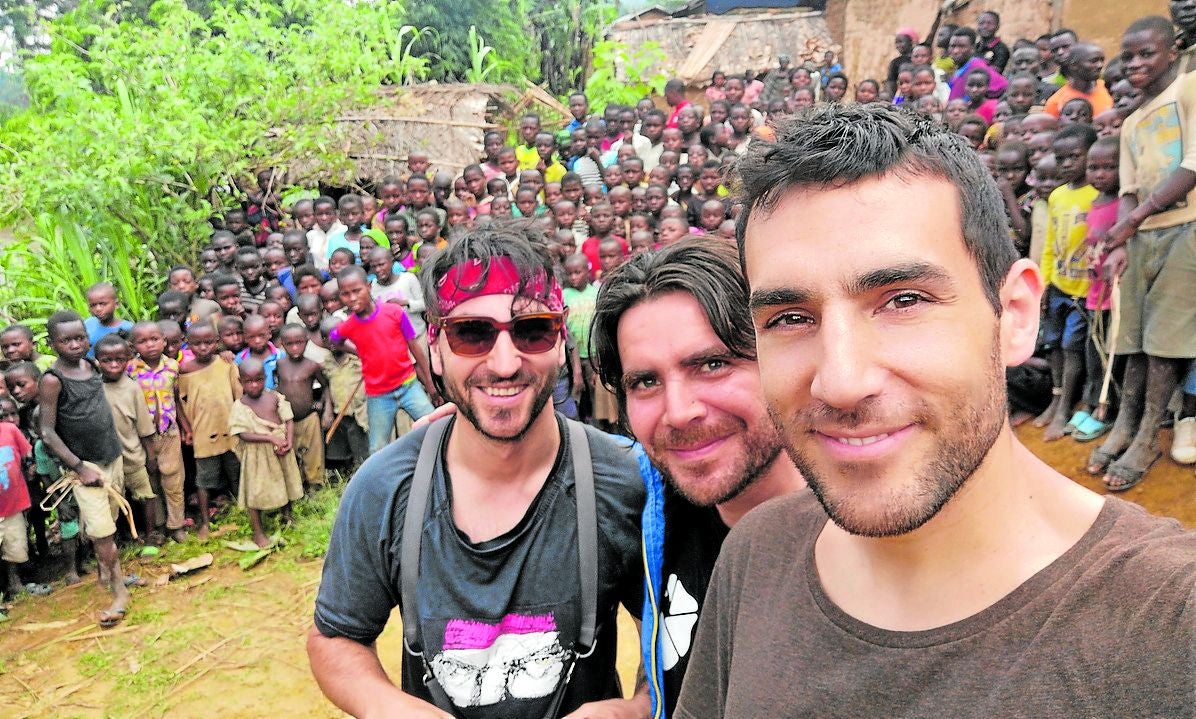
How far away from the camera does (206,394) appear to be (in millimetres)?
5590

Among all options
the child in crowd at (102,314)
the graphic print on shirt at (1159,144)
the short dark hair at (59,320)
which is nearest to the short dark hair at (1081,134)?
the graphic print on shirt at (1159,144)

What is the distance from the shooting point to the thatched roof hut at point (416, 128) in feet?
31.6

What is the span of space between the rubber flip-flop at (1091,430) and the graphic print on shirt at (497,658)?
14.0 feet

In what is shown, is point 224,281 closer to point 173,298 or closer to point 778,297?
point 173,298

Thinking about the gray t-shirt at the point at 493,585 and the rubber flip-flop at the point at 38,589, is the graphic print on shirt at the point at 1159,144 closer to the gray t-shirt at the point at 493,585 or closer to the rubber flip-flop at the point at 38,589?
the gray t-shirt at the point at 493,585

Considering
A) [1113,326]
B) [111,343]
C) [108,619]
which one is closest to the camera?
Answer: [1113,326]

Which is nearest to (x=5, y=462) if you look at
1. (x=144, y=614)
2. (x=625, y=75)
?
(x=144, y=614)

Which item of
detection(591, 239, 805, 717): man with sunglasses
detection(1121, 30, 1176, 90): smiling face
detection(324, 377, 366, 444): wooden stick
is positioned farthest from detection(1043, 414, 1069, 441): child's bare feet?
detection(324, 377, 366, 444): wooden stick

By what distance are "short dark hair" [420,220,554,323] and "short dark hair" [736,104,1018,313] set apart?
3.65 ft

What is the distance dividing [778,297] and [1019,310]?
13.8 inches

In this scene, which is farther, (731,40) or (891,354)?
(731,40)

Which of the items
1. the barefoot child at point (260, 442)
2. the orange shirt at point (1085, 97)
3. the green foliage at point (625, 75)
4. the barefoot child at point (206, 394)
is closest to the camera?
the barefoot child at point (260, 442)

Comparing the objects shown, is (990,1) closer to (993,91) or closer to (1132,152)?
(993,91)

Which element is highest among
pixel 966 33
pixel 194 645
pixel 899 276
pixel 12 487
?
pixel 966 33
